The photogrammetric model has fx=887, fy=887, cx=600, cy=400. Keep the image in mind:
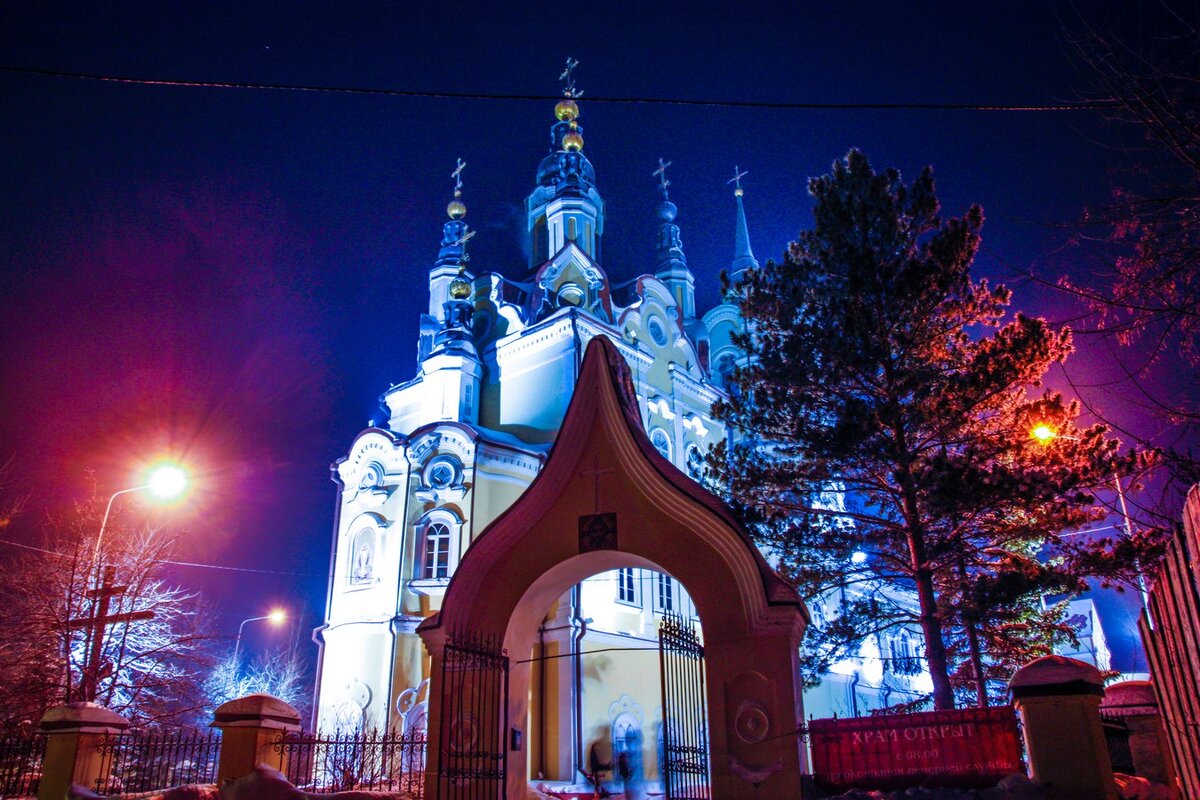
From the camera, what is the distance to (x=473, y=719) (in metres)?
10.3

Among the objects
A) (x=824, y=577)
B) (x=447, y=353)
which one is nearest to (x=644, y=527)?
(x=824, y=577)

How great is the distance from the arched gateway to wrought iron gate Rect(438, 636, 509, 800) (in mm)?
21

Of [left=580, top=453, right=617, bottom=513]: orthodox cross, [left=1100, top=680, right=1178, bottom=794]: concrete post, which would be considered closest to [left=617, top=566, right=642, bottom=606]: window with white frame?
[left=580, top=453, right=617, bottom=513]: orthodox cross

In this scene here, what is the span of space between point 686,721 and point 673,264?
29.6 metres

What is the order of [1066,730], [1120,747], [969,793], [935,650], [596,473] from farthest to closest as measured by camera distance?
[935,650], [1120,747], [596,473], [969,793], [1066,730]

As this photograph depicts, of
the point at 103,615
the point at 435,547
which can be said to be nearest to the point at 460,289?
the point at 435,547

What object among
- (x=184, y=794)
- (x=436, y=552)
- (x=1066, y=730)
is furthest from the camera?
(x=436, y=552)

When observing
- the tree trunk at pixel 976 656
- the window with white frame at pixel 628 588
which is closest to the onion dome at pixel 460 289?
the window with white frame at pixel 628 588

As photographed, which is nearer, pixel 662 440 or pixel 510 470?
pixel 510 470

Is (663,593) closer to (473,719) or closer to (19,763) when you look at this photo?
(473,719)

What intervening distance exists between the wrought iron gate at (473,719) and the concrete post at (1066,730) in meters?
5.61

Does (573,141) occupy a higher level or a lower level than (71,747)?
higher

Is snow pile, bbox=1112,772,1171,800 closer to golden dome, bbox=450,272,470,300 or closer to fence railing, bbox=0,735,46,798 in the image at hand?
fence railing, bbox=0,735,46,798

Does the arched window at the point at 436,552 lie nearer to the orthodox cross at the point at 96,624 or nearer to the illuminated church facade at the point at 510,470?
the illuminated church facade at the point at 510,470
